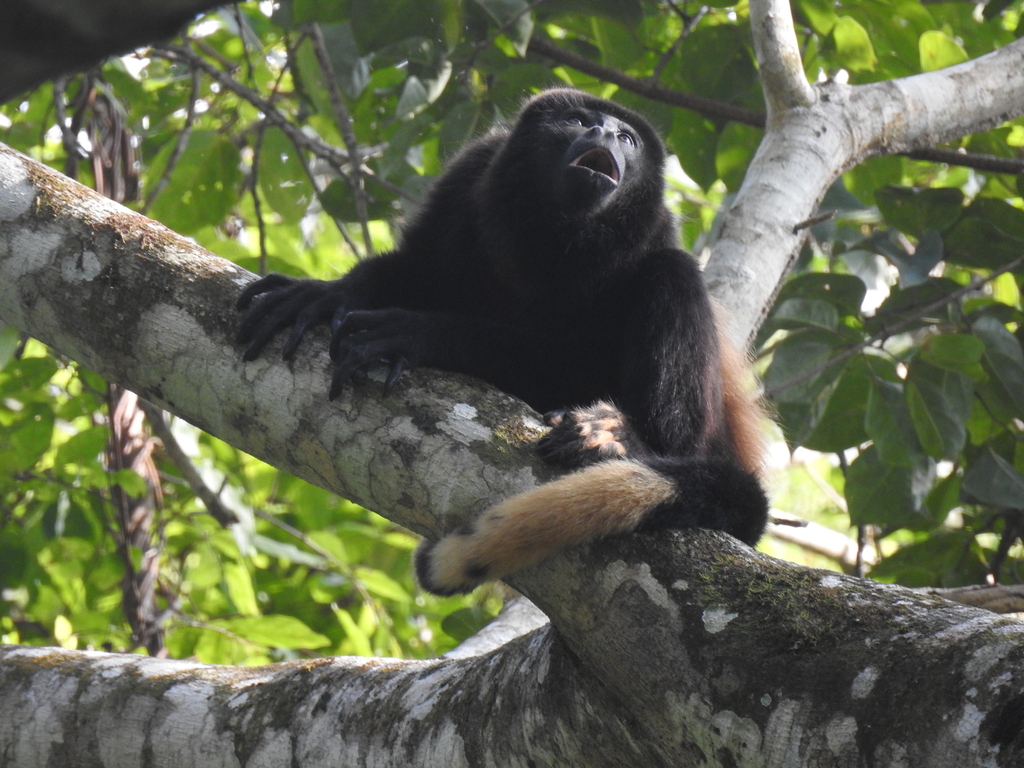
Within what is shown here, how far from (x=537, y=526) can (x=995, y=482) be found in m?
2.38

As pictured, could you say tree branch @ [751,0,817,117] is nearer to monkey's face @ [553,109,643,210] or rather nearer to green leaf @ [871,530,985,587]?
monkey's face @ [553,109,643,210]

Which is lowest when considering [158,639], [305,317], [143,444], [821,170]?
[158,639]

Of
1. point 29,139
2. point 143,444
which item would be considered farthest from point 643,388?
point 29,139

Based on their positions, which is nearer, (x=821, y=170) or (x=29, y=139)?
(x=821, y=170)

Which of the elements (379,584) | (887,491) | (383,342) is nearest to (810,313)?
(887,491)

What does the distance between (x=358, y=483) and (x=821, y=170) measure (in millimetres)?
2082

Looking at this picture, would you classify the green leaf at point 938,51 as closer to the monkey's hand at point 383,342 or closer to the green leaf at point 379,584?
the monkey's hand at point 383,342

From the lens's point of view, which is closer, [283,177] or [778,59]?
[778,59]

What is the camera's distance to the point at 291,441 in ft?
6.25

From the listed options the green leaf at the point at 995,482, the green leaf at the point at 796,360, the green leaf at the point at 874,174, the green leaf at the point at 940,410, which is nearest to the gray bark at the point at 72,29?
the green leaf at the point at 796,360

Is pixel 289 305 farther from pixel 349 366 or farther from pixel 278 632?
pixel 278 632

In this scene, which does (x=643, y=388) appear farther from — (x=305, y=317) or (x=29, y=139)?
(x=29, y=139)

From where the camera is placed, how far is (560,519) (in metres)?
1.61

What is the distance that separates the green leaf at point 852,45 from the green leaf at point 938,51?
0.69ft
